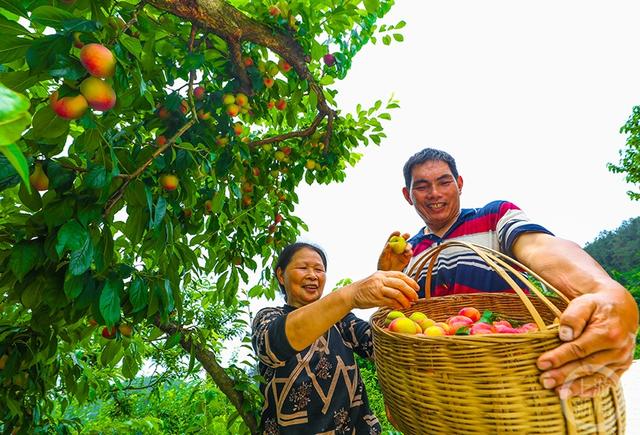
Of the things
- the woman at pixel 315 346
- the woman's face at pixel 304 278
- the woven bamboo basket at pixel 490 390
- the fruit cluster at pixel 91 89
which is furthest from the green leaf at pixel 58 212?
the woman's face at pixel 304 278

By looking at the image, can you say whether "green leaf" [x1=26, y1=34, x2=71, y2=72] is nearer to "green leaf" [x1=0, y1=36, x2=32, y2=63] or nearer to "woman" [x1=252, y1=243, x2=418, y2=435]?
"green leaf" [x1=0, y1=36, x2=32, y2=63]

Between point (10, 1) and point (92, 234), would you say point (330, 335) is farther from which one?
point (10, 1)

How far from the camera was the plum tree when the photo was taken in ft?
2.93

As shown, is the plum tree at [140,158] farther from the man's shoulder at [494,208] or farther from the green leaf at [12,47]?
the man's shoulder at [494,208]

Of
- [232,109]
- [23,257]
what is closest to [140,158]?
[23,257]

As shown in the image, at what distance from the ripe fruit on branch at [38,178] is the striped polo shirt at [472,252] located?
1.20 metres

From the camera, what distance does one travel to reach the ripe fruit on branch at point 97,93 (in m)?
0.89

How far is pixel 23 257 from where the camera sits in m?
1.03

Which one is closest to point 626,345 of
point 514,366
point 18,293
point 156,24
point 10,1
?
point 514,366

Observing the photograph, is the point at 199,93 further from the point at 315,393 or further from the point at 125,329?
the point at 315,393

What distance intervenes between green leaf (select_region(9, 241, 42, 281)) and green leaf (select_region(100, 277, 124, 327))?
19cm

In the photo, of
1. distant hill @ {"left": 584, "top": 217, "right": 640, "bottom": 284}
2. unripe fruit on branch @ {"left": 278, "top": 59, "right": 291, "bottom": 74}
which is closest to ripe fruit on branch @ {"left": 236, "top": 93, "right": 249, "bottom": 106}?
unripe fruit on branch @ {"left": 278, "top": 59, "right": 291, "bottom": 74}

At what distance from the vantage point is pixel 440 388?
91 cm

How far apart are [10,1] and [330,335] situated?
150 cm
